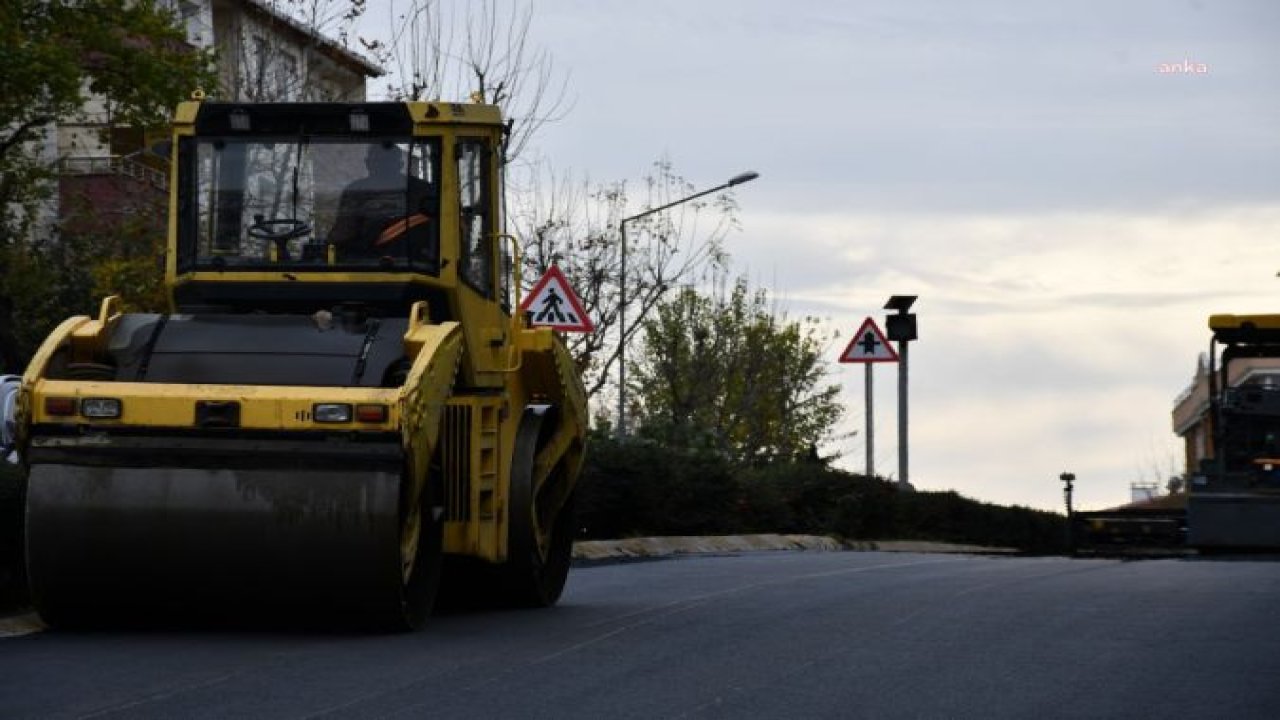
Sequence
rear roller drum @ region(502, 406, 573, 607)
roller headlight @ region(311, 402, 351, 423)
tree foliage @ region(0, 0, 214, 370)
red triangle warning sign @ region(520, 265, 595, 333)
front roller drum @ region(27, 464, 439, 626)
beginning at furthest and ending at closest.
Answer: tree foliage @ region(0, 0, 214, 370), red triangle warning sign @ region(520, 265, 595, 333), rear roller drum @ region(502, 406, 573, 607), roller headlight @ region(311, 402, 351, 423), front roller drum @ region(27, 464, 439, 626)

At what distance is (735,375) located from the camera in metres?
53.3

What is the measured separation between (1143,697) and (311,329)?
518 cm

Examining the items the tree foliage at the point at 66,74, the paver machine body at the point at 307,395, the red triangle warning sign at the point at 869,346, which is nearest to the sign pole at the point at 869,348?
the red triangle warning sign at the point at 869,346

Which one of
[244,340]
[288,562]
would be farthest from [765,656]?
[244,340]

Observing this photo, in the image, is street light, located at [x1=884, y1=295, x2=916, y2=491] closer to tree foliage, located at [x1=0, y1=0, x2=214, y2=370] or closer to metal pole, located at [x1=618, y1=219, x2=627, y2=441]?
metal pole, located at [x1=618, y1=219, x2=627, y2=441]

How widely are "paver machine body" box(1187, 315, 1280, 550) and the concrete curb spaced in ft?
15.9

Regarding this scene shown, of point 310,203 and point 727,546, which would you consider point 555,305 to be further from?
point 310,203

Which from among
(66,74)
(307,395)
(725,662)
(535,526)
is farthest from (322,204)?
(66,74)

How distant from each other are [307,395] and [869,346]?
23270mm

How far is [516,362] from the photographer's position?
48.9ft

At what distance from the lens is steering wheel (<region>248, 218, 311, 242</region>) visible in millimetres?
13953

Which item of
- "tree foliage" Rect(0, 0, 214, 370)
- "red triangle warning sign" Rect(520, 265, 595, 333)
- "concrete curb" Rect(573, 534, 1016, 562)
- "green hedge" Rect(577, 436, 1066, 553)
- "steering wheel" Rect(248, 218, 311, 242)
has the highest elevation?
"tree foliage" Rect(0, 0, 214, 370)

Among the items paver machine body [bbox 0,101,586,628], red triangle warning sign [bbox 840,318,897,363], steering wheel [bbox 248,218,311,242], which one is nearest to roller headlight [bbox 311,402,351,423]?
paver machine body [bbox 0,101,586,628]

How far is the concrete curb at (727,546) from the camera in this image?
24.9 metres
